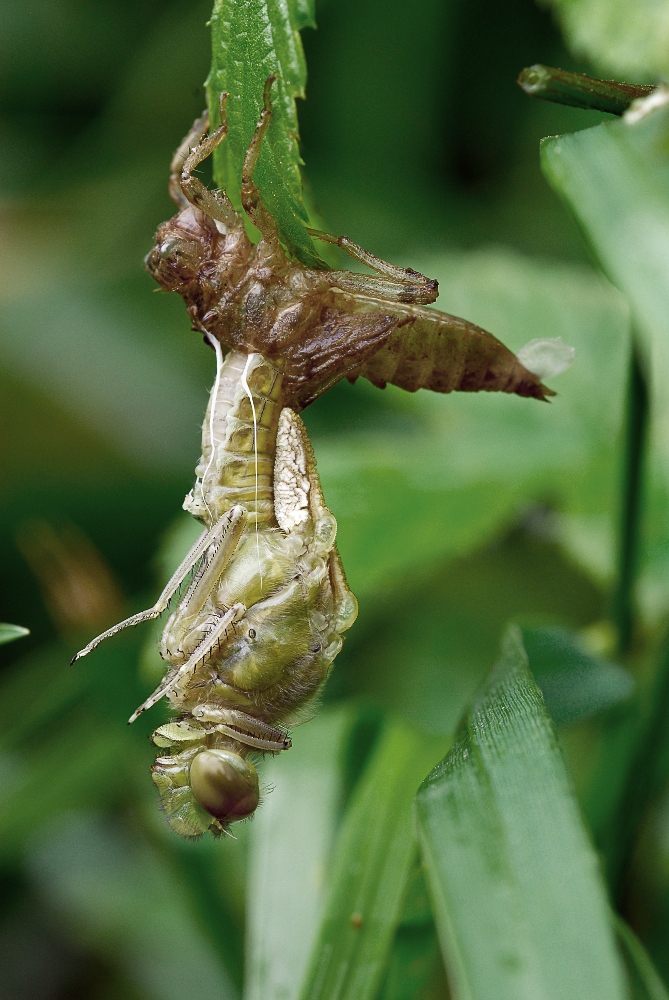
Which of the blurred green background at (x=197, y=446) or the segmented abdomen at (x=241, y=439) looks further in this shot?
the blurred green background at (x=197, y=446)

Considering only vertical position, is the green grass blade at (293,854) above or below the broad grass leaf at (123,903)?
above

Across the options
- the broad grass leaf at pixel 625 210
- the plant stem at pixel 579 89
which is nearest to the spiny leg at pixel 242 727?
the broad grass leaf at pixel 625 210

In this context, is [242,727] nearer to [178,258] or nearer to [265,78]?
[178,258]

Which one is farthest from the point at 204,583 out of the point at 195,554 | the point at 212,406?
the point at 212,406

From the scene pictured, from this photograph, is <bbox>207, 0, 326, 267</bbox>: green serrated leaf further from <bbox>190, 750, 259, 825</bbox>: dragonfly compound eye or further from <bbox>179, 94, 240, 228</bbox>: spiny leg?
<bbox>190, 750, 259, 825</bbox>: dragonfly compound eye

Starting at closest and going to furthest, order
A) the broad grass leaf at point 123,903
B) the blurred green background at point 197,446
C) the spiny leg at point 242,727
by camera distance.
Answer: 1. the spiny leg at point 242,727
2. the blurred green background at point 197,446
3. the broad grass leaf at point 123,903

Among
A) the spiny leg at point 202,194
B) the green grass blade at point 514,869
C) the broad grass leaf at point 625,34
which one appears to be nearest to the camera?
the green grass blade at point 514,869

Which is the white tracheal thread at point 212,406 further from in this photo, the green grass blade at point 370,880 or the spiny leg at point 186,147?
the green grass blade at point 370,880

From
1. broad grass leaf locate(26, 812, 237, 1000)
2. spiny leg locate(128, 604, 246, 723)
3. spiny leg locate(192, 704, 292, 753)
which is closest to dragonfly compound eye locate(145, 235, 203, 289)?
spiny leg locate(128, 604, 246, 723)
